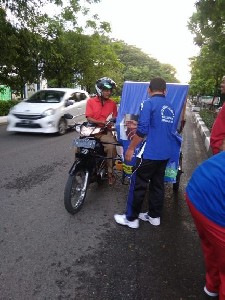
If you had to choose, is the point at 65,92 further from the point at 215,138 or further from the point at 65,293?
the point at 65,293

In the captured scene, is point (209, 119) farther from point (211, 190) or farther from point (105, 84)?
point (211, 190)

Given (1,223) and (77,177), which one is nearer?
Result: (1,223)

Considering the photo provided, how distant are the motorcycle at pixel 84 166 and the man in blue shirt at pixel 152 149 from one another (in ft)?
2.34

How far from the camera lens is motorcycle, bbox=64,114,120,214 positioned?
415 cm

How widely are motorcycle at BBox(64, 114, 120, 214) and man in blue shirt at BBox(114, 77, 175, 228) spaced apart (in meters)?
0.71

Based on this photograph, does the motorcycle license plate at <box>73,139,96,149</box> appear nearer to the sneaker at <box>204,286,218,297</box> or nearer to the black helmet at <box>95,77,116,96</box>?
the black helmet at <box>95,77,116,96</box>

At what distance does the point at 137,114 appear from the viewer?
187 inches

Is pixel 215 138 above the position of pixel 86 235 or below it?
above

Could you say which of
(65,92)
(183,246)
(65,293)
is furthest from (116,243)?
(65,92)

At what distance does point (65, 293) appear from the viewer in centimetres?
262

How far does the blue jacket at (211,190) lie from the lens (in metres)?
1.85

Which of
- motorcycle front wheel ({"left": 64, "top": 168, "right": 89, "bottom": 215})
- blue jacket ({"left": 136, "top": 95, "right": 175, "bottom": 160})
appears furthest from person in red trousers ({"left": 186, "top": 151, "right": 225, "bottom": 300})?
motorcycle front wheel ({"left": 64, "top": 168, "right": 89, "bottom": 215})

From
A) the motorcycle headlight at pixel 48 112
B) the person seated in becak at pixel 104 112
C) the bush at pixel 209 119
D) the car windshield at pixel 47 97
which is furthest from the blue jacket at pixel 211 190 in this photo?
the bush at pixel 209 119

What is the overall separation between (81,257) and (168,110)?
188cm
